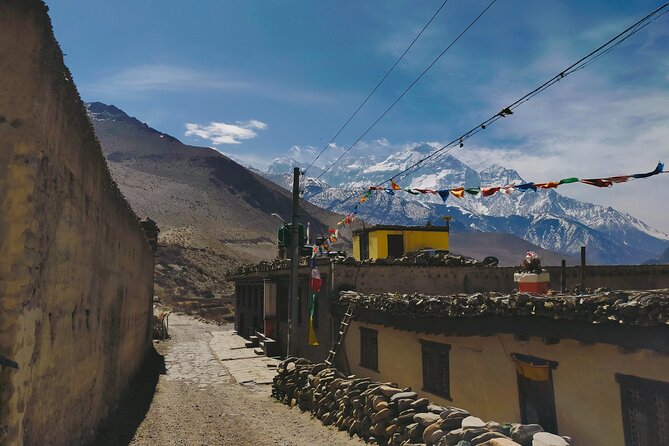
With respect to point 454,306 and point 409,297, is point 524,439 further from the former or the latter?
point 409,297

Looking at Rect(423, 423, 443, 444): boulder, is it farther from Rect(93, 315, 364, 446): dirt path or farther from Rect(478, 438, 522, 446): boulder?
Rect(93, 315, 364, 446): dirt path

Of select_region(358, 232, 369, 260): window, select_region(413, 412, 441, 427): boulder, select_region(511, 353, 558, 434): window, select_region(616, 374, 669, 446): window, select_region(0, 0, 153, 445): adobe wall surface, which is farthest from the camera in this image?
select_region(358, 232, 369, 260): window

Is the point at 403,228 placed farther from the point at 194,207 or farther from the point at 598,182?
the point at 194,207

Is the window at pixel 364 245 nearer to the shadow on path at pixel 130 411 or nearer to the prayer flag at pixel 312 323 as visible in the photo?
the prayer flag at pixel 312 323

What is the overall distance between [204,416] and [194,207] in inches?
4926

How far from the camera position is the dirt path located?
1108 cm

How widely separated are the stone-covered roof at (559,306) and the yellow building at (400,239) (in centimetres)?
1365

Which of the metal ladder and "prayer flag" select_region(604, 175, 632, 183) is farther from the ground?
"prayer flag" select_region(604, 175, 632, 183)

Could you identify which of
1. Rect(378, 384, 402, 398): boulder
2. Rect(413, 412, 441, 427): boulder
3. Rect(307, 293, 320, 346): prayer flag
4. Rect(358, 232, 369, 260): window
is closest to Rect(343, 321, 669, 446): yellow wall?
Rect(378, 384, 402, 398): boulder

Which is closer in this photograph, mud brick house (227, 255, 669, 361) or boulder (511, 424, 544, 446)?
boulder (511, 424, 544, 446)

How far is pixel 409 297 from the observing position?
12906mm

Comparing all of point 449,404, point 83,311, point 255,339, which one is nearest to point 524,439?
point 449,404

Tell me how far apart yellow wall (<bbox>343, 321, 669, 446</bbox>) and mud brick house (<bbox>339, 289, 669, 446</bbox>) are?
16 mm

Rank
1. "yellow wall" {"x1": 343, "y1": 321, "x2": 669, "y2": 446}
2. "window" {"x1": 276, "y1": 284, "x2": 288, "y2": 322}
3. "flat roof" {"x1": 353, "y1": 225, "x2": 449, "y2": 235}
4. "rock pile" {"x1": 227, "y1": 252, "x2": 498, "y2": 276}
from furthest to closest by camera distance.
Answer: "flat roof" {"x1": 353, "y1": 225, "x2": 449, "y2": 235} → "window" {"x1": 276, "y1": 284, "x2": 288, "y2": 322} → "rock pile" {"x1": 227, "y1": 252, "x2": 498, "y2": 276} → "yellow wall" {"x1": 343, "y1": 321, "x2": 669, "y2": 446}
